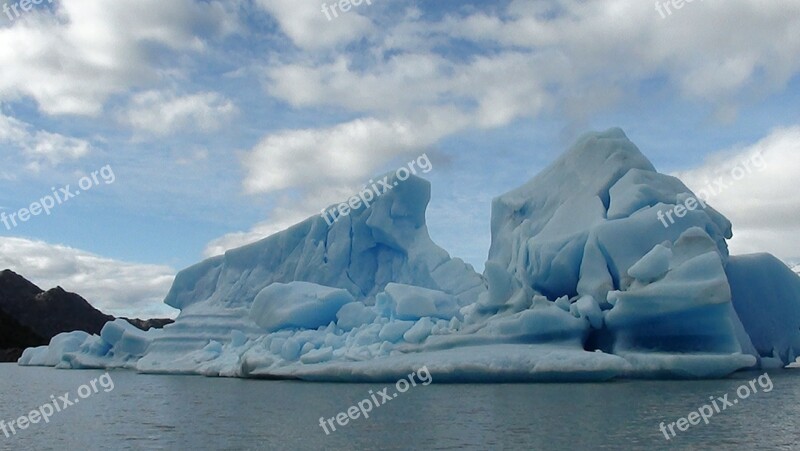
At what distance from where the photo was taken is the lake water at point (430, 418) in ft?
23.4

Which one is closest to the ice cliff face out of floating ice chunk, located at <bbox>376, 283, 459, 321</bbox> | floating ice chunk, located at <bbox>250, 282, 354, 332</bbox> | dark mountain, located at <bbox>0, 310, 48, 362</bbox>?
floating ice chunk, located at <bbox>250, 282, 354, 332</bbox>

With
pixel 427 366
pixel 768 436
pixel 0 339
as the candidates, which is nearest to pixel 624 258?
pixel 427 366

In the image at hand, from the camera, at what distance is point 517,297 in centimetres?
1530

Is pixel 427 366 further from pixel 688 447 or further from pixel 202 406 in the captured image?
pixel 688 447

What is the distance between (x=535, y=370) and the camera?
41.5ft

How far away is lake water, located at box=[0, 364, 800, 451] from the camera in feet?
23.4

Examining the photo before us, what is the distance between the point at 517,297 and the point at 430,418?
6.83 metres

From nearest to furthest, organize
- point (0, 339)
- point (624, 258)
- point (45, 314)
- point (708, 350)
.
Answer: point (708, 350), point (624, 258), point (0, 339), point (45, 314)

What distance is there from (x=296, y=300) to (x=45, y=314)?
60.1m

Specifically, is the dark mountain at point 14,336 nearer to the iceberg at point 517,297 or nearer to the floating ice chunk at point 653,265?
the iceberg at point 517,297

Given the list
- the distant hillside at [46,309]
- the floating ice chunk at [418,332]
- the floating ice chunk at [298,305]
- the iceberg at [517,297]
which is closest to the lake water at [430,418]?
the iceberg at [517,297]

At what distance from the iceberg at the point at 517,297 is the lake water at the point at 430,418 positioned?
2.38ft

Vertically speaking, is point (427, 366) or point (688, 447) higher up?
point (427, 366)

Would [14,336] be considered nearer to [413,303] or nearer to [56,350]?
[56,350]
